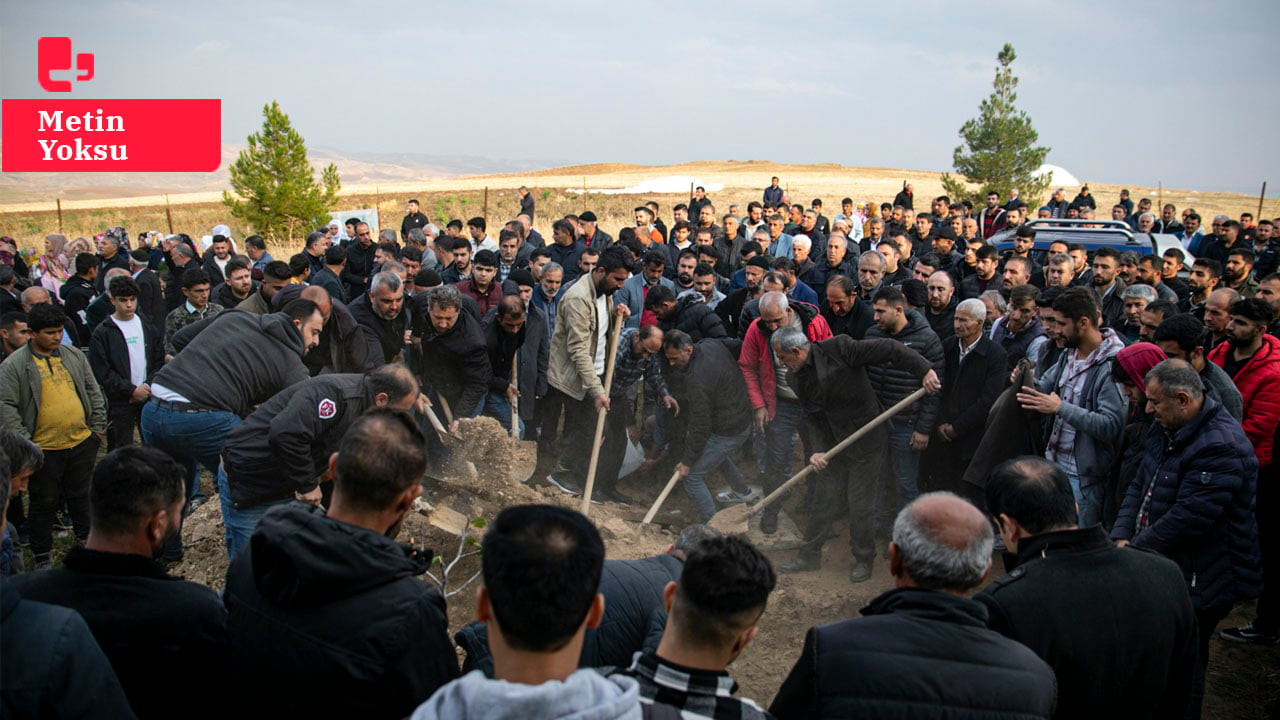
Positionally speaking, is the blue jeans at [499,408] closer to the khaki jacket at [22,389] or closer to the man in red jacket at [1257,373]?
the khaki jacket at [22,389]

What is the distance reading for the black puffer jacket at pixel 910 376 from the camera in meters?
5.47

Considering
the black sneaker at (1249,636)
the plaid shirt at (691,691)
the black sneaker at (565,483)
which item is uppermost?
the plaid shirt at (691,691)

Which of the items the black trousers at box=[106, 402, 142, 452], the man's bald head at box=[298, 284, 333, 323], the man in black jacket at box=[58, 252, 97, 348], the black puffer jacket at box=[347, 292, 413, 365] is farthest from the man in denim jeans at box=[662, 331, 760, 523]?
the man in black jacket at box=[58, 252, 97, 348]

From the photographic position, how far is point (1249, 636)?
4555 millimetres

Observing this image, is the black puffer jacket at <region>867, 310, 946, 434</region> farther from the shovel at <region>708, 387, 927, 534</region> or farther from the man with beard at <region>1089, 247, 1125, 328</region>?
the man with beard at <region>1089, 247, 1125, 328</region>

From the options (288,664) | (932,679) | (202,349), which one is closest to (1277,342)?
(932,679)

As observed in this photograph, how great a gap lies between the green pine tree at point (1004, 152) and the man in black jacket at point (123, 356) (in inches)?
842

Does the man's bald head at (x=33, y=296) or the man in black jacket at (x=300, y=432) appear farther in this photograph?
the man's bald head at (x=33, y=296)

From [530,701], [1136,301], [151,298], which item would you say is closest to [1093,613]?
[530,701]

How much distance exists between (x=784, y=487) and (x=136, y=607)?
4282 millimetres

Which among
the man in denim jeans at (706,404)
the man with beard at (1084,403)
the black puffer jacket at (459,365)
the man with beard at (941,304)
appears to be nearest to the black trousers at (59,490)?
the black puffer jacket at (459,365)

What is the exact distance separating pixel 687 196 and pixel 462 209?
10.9 metres

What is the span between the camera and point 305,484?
12.8 feet

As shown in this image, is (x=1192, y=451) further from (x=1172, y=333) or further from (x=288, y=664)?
(x=288, y=664)
